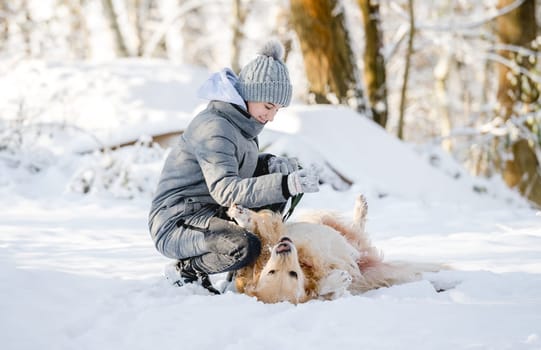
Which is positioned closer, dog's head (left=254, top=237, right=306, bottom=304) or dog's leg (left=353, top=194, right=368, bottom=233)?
dog's head (left=254, top=237, right=306, bottom=304)

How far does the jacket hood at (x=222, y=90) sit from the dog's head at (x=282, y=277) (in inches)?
29.1

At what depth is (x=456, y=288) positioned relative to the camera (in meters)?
2.77

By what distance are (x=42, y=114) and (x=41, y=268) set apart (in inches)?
178

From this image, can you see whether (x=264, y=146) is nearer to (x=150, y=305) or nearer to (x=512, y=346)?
(x=150, y=305)

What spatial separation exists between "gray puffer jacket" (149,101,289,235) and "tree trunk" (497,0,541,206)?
6.39 meters

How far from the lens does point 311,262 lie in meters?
2.82

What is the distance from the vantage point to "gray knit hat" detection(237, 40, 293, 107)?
116 inches

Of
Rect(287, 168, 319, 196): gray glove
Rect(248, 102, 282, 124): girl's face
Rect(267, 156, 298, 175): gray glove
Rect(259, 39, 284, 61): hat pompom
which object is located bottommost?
Rect(267, 156, 298, 175): gray glove

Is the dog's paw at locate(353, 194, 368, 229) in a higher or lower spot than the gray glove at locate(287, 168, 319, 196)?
lower

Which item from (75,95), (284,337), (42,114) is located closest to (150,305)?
(284,337)

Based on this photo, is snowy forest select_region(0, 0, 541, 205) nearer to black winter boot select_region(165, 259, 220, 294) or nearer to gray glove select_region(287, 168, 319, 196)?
black winter boot select_region(165, 259, 220, 294)

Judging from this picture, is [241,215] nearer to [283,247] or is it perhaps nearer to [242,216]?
[242,216]

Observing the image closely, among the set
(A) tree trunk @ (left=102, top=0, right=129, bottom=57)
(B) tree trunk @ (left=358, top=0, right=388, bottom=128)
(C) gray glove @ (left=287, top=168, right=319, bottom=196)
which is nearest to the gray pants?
(C) gray glove @ (left=287, top=168, right=319, bottom=196)

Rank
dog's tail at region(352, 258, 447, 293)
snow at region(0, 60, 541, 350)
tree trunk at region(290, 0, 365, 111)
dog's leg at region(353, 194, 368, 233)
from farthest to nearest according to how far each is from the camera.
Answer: tree trunk at region(290, 0, 365, 111)
dog's leg at region(353, 194, 368, 233)
dog's tail at region(352, 258, 447, 293)
snow at region(0, 60, 541, 350)
